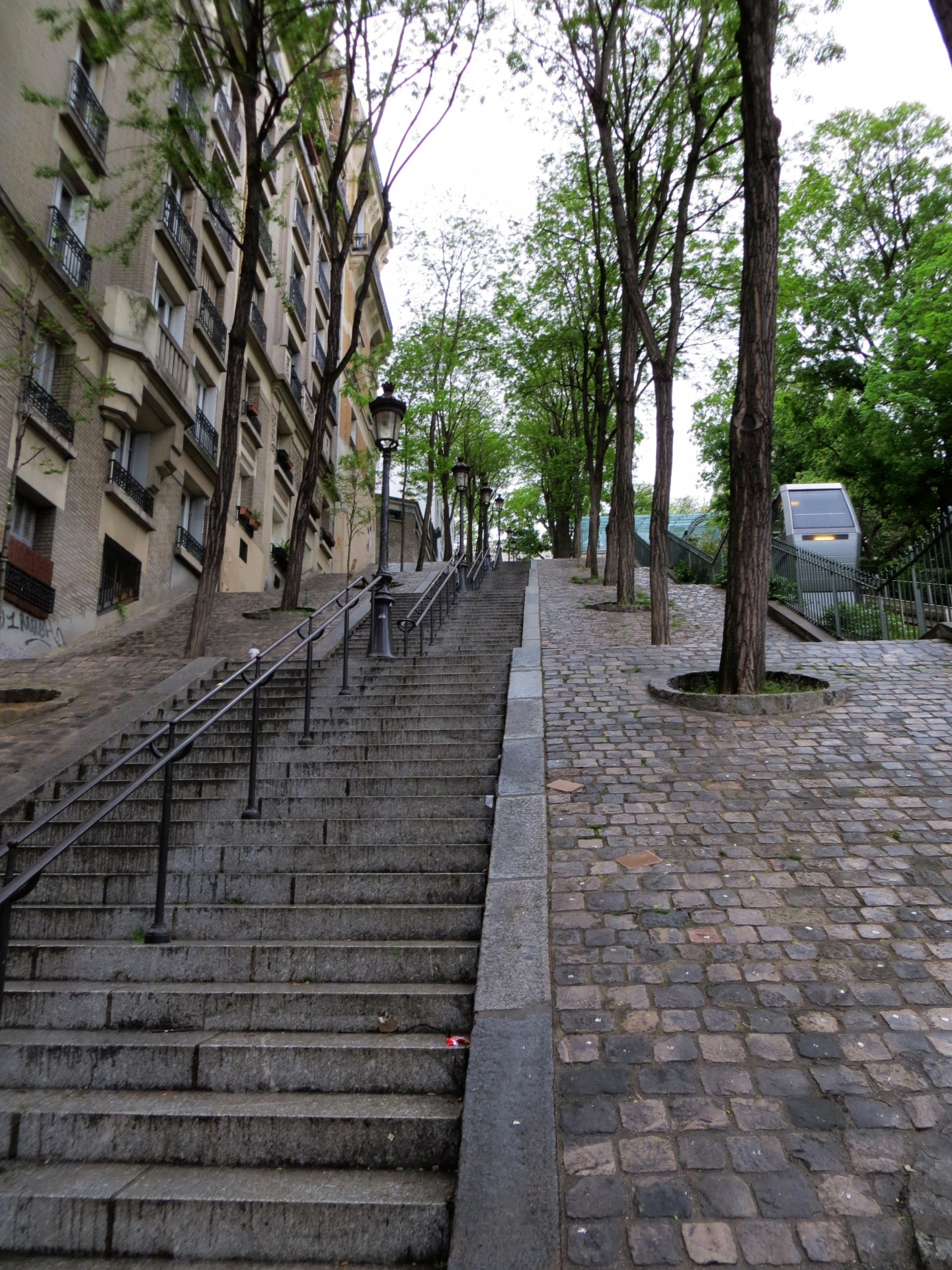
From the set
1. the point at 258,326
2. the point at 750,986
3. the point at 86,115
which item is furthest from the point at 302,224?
the point at 750,986

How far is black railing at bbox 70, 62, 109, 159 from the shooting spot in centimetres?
1506

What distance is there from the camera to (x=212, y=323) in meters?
20.9

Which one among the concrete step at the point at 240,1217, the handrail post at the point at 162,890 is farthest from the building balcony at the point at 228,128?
the concrete step at the point at 240,1217

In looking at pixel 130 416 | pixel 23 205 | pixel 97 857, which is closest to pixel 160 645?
pixel 130 416

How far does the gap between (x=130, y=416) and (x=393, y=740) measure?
1118cm

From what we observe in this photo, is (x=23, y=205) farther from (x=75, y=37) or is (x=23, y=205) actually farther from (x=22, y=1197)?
(x=22, y=1197)

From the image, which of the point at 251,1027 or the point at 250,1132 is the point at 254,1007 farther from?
the point at 250,1132

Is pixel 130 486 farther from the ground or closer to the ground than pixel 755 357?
closer to the ground

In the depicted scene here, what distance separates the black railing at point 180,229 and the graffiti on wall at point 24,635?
367 inches

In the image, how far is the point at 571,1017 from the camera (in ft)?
12.7

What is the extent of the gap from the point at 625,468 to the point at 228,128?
1447 cm

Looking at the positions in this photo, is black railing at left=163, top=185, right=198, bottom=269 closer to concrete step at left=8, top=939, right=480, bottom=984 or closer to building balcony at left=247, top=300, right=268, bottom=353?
building balcony at left=247, top=300, right=268, bottom=353

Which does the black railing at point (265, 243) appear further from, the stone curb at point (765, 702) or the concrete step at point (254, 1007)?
the concrete step at point (254, 1007)

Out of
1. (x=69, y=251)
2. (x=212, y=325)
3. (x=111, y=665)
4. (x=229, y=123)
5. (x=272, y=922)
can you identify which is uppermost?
(x=229, y=123)
